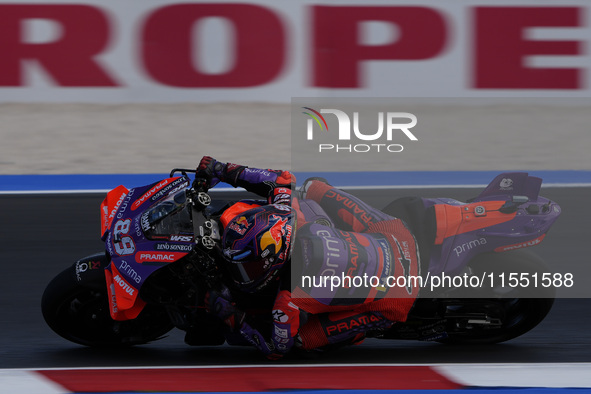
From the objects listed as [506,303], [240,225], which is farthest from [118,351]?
[506,303]

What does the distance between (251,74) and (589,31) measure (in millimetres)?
4085

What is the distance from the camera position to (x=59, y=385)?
13.6 feet

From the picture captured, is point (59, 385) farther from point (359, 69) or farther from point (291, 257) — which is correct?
point (359, 69)

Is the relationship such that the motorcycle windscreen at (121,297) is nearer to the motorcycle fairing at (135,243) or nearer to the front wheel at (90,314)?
the motorcycle fairing at (135,243)

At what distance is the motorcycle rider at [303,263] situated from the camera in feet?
12.6

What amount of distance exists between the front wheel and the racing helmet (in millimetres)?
671

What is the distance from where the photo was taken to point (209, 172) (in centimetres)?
430

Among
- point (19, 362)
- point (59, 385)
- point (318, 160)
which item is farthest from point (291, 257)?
point (318, 160)

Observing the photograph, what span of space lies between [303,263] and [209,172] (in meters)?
0.72

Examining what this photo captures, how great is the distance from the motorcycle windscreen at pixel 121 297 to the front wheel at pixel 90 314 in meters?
0.19

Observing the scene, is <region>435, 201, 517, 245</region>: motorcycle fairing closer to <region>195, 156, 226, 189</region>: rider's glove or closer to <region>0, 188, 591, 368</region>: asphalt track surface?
<region>0, 188, 591, 368</region>: asphalt track surface

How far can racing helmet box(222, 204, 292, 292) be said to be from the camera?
3.76 metres

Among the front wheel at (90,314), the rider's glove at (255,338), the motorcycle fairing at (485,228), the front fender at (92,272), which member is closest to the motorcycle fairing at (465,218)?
the motorcycle fairing at (485,228)

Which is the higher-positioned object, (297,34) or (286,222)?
(297,34)
